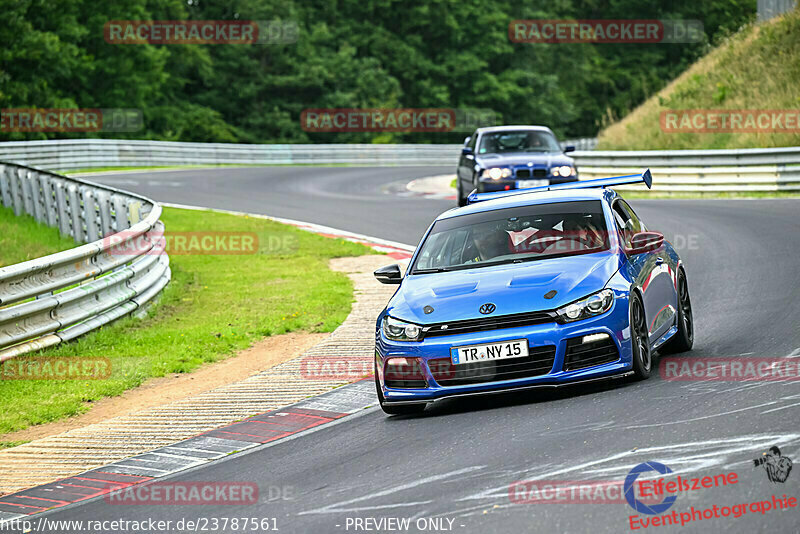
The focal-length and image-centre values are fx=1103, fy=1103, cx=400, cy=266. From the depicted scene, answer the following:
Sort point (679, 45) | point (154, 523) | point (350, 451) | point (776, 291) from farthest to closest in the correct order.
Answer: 1. point (679, 45)
2. point (776, 291)
3. point (350, 451)
4. point (154, 523)

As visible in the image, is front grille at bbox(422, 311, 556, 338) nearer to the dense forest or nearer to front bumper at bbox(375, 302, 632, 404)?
front bumper at bbox(375, 302, 632, 404)

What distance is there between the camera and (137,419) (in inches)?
345

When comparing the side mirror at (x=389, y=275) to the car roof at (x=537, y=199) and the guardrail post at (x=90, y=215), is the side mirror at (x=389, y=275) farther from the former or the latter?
the guardrail post at (x=90, y=215)

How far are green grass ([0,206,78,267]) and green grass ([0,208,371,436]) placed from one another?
0.62 ft

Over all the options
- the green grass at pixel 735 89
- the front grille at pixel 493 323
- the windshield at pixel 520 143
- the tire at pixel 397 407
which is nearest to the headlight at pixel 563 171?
the windshield at pixel 520 143

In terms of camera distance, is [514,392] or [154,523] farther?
[514,392]

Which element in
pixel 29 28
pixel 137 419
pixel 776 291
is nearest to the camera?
pixel 137 419

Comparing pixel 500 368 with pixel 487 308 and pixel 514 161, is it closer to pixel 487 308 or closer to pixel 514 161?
pixel 487 308

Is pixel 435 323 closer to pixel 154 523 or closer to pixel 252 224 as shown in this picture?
pixel 154 523

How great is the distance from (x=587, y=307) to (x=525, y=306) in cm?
42

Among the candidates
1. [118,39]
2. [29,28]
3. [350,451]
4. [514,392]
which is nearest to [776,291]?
[514,392]

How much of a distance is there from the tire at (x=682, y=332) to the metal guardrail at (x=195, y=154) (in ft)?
109

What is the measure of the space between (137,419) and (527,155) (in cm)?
1380

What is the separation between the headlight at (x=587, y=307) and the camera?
7.38 meters
